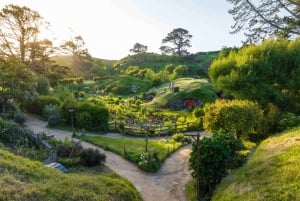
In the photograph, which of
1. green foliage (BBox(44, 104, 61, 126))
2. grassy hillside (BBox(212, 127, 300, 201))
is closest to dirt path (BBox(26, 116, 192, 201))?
grassy hillside (BBox(212, 127, 300, 201))

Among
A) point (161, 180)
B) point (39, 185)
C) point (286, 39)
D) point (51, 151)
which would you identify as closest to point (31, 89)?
point (51, 151)

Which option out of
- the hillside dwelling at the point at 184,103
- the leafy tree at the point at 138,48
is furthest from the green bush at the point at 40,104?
the leafy tree at the point at 138,48

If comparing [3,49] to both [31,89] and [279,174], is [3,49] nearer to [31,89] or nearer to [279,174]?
[31,89]

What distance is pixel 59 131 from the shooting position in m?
28.2

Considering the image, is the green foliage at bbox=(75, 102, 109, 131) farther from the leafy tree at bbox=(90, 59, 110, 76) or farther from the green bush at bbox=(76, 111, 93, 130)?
the leafy tree at bbox=(90, 59, 110, 76)

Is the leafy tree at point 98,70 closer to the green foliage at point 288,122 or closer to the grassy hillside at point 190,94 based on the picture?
the grassy hillside at point 190,94

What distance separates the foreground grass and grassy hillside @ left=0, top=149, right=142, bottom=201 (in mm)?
7436

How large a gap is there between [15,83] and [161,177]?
19.2 m

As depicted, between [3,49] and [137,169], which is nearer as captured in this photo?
[137,169]

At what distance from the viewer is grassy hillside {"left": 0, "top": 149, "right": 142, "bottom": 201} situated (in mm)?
9941

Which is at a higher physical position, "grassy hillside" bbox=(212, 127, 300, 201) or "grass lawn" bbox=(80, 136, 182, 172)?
"grassy hillside" bbox=(212, 127, 300, 201)

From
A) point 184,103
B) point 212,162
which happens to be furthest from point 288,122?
point 184,103

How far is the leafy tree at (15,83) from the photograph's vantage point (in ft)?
98.7

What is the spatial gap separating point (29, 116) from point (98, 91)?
24.2m
